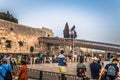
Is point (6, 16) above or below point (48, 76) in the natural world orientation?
above

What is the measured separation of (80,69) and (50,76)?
4.68 meters

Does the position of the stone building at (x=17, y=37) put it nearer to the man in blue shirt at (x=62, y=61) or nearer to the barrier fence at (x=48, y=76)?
the barrier fence at (x=48, y=76)

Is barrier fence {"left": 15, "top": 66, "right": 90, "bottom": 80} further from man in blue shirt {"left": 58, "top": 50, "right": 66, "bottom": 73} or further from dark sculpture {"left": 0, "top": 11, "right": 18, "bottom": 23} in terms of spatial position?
dark sculpture {"left": 0, "top": 11, "right": 18, "bottom": 23}

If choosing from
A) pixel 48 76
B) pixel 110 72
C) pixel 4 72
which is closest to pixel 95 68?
pixel 110 72

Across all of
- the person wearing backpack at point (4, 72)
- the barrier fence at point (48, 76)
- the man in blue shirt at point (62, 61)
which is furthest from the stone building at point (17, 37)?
the person wearing backpack at point (4, 72)

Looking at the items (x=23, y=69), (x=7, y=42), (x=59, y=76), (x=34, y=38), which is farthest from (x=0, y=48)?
(x=23, y=69)

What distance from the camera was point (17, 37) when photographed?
49625 mm

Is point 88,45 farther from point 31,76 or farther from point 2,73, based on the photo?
point 2,73

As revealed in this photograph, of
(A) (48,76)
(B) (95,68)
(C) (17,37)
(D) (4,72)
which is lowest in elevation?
(A) (48,76)

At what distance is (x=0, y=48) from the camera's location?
44406mm

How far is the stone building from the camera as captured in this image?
4578 centimetres

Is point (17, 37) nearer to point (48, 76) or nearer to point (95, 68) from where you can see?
point (48, 76)

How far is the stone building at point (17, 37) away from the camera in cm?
4578

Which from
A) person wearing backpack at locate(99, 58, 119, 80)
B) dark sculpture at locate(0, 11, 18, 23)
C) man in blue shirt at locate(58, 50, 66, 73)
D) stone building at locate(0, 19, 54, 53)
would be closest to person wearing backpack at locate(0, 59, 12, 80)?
person wearing backpack at locate(99, 58, 119, 80)
